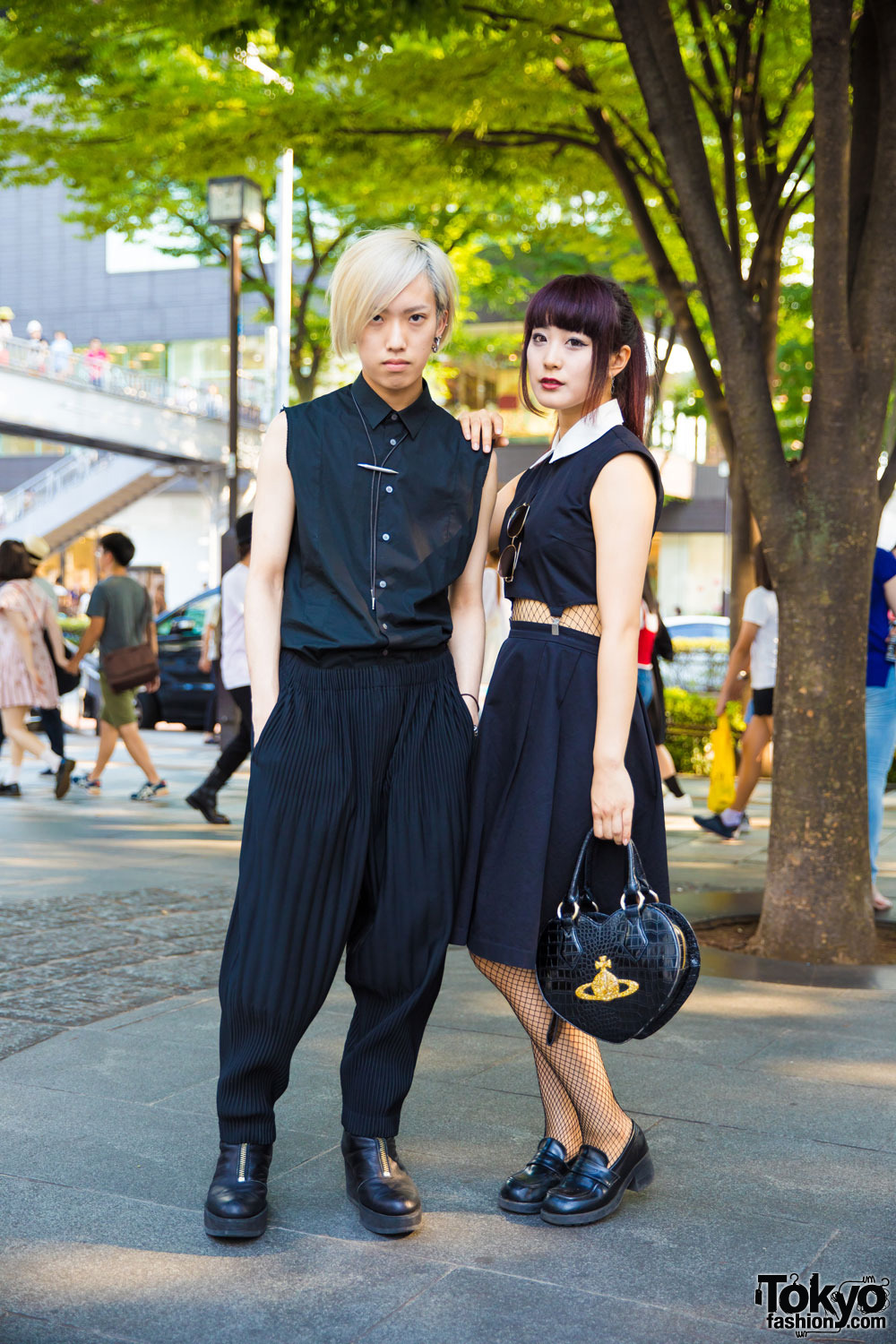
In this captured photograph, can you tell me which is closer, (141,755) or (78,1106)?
(78,1106)

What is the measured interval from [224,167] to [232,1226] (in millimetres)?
7324

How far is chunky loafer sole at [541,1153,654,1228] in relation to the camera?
298 cm

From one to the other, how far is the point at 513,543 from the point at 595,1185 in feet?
4.67

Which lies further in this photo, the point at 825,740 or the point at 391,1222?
the point at 825,740

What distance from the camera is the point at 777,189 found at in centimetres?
891

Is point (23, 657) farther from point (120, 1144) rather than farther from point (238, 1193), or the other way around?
point (238, 1193)

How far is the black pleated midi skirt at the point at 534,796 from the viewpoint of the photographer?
2.98 m

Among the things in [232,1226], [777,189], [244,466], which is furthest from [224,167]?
[244,466]

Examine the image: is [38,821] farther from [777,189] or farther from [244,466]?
[244,466]

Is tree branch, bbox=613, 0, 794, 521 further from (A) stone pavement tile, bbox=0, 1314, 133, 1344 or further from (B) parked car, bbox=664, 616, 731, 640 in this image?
(B) parked car, bbox=664, 616, 731, 640

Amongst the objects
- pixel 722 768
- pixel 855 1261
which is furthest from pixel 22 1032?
pixel 722 768

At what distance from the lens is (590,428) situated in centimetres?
306

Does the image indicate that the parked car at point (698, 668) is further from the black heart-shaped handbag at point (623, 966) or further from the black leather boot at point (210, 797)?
the black heart-shaped handbag at point (623, 966)

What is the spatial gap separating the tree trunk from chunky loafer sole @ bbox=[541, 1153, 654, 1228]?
8.37 ft
